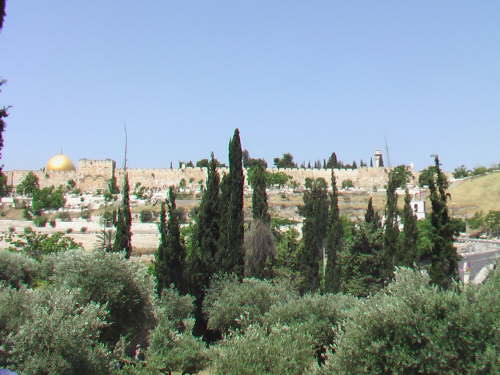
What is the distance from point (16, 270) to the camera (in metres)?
17.7

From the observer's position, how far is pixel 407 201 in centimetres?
2153

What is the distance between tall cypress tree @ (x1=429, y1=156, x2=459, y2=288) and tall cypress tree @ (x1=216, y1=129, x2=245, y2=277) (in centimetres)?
667

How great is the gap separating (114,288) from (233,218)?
290 inches

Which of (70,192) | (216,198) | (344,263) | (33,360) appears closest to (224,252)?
(216,198)

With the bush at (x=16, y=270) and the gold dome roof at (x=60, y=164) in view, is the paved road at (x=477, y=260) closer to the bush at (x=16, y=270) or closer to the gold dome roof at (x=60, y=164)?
the bush at (x=16, y=270)

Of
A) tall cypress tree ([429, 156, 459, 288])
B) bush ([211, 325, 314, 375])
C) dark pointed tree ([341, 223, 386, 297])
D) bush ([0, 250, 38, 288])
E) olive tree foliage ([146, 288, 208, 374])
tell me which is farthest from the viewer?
dark pointed tree ([341, 223, 386, 297])

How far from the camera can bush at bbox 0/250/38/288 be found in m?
17.2

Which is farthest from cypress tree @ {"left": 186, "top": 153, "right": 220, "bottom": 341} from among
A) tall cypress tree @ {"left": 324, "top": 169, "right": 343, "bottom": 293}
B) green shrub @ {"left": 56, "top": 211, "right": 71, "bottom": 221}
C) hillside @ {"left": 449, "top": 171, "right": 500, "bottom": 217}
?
hillside @ {"left": 449, "top": 171, "right": 500, "bottom": 217}

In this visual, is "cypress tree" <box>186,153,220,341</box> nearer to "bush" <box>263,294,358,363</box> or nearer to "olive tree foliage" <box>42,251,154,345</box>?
"bush" <box>263,294,358,363</box>

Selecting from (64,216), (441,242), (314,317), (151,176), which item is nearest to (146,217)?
(64,216)

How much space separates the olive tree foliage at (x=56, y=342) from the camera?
864 centimetres

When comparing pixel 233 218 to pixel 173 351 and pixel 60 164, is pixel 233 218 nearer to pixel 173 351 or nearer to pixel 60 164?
pixel 173 351

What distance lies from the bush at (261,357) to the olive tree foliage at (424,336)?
1.40 m

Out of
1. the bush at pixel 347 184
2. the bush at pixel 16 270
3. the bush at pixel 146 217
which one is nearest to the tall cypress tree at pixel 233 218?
the bush at pixel 16 270
